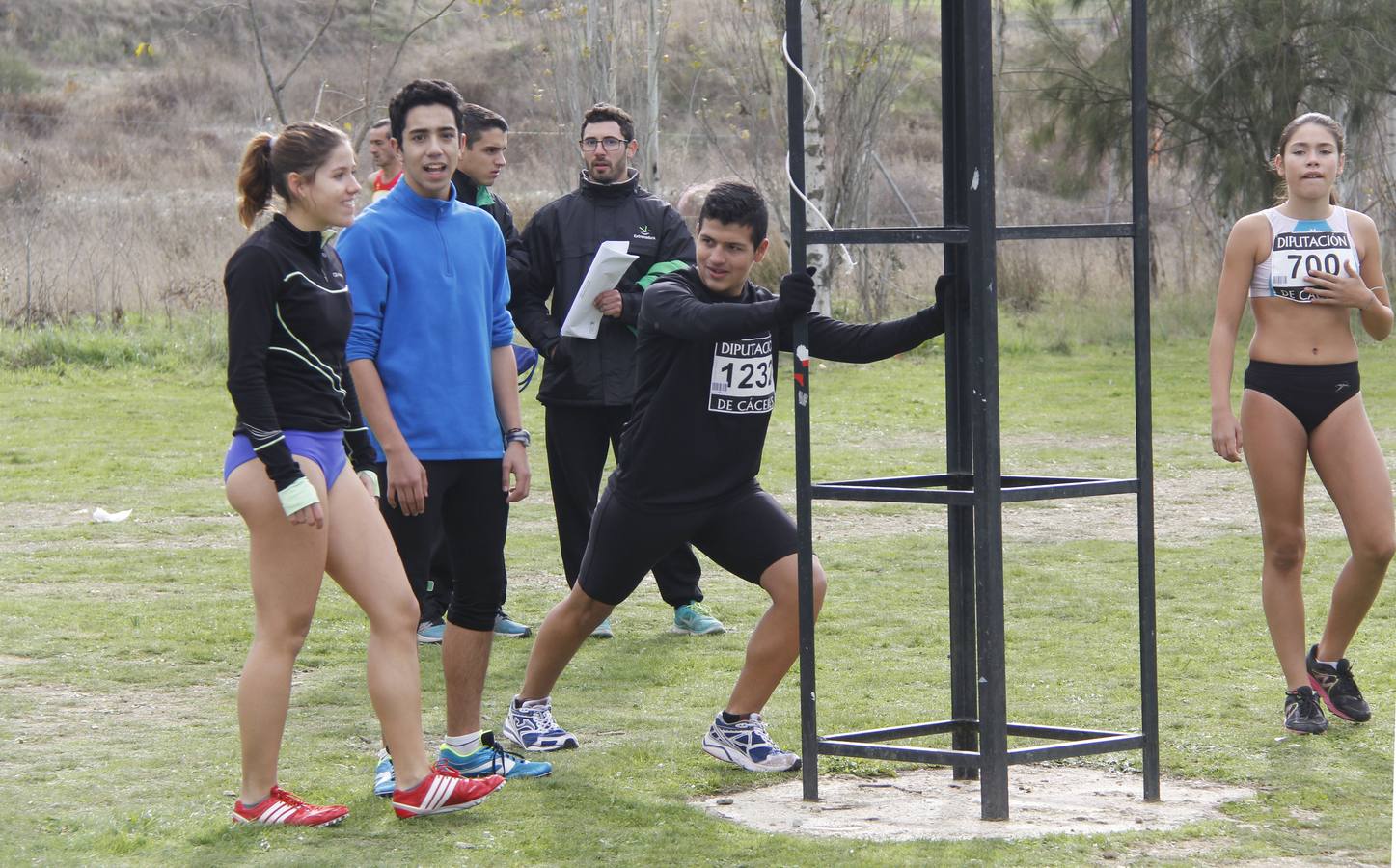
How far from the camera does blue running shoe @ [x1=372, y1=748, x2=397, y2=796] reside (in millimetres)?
4871

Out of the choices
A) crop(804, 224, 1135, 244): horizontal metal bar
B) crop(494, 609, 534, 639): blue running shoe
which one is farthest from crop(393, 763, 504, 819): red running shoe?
crop(494, 609, 534, 639): blue running shoe

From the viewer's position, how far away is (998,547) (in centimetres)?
456

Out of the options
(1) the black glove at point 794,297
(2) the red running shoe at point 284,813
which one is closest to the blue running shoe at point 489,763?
(2) the red running shoe at point 284,813

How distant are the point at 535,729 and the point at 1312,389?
9.05 ft

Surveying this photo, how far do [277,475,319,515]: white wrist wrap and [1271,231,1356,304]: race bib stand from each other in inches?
130

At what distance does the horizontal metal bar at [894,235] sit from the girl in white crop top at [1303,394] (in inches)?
61.1

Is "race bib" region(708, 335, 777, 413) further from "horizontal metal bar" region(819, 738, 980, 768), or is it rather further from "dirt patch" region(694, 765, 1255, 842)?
"dirt patch" region(694, 765, 1255, 842)

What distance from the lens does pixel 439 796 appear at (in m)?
4.62

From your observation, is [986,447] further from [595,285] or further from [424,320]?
[595,285]

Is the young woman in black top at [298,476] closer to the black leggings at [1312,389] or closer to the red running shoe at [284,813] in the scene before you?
the red running shoe at [284,813]

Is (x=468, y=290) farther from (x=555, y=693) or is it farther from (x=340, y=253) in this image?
(x=555, y=693)

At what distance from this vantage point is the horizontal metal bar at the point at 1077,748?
4594mm

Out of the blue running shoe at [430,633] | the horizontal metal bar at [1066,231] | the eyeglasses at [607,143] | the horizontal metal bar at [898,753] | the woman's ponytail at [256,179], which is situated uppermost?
the eyeglasses at [607,143]

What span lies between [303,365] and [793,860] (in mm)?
1761
